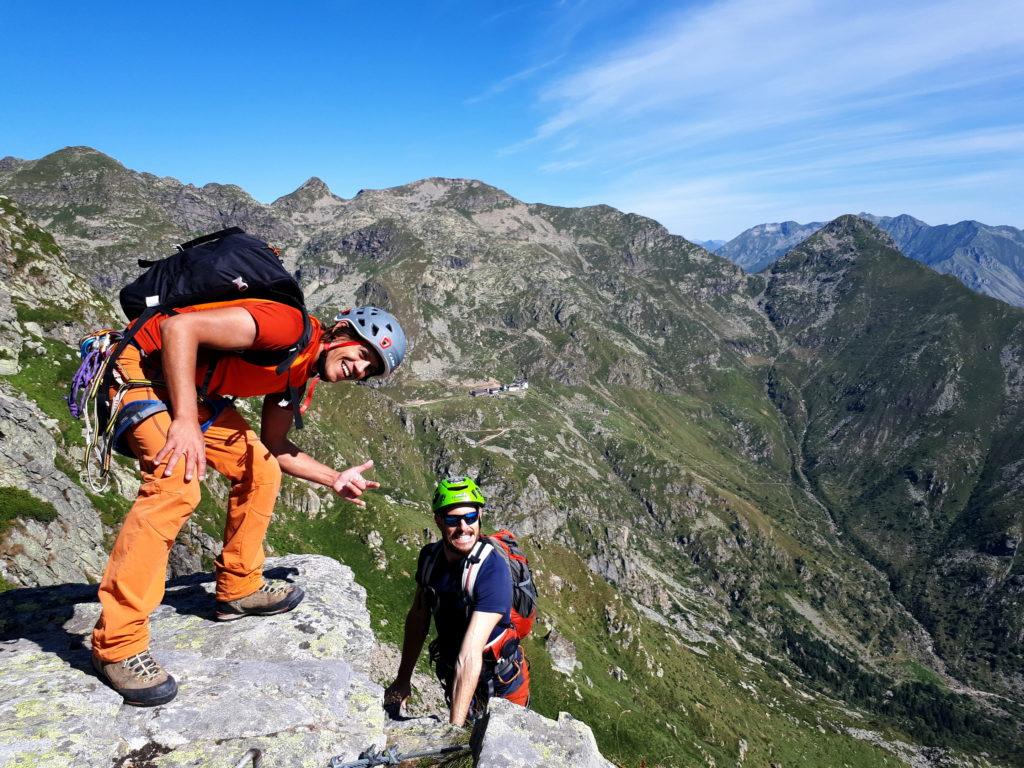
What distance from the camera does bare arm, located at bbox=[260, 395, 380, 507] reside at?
32.7 ft

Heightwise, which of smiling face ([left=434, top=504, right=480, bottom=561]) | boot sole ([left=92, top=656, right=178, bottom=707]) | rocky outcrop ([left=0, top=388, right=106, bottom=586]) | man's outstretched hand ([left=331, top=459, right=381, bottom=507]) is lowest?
rocky outcrop ([left=0, top=388, right=106, bottom=586])

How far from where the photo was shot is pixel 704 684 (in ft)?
502

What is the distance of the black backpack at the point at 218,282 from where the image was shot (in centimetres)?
738

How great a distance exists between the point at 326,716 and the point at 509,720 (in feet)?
9.81

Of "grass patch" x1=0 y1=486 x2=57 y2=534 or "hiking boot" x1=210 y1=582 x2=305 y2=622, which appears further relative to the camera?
"grass patch" x1=0 y1=486 x2=57 y2=534

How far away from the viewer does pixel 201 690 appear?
797 cm

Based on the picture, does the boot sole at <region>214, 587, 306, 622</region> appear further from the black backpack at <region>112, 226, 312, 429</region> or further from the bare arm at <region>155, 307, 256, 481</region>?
the black backpack at <region>112, 226, 312, 429</region>

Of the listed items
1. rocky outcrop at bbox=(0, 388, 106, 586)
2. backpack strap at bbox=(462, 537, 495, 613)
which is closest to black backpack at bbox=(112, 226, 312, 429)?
backpack strap at bbox=(462, 537, 495, 613)

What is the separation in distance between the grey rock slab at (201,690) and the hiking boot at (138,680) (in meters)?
0.14

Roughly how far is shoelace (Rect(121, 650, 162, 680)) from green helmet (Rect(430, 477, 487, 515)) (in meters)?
4.43

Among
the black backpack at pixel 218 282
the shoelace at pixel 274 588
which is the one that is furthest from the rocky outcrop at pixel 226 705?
the black backpack at pixel 218 282

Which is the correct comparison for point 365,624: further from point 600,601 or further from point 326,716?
point 600,601

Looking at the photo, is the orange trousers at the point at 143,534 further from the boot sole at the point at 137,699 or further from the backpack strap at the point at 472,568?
the backpack strap at the point at 472,568

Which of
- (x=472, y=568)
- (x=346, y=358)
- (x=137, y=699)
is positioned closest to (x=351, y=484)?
(x=346, y=358)
